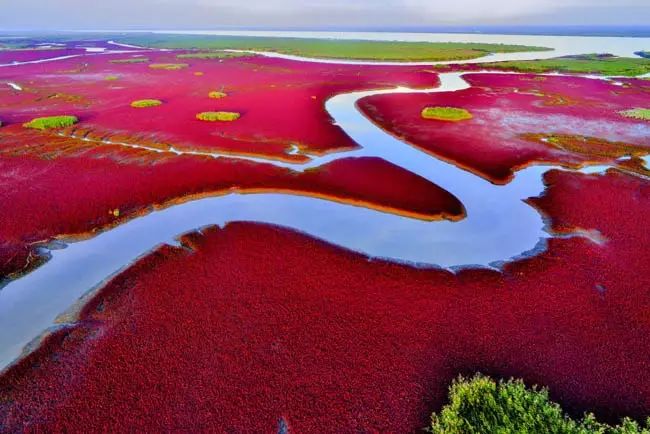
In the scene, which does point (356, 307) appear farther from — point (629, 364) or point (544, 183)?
point (544, 183)

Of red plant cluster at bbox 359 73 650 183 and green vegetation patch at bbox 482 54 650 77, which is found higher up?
green vegetation patch at bbox 482 54 650 77

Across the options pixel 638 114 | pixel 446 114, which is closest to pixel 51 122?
pixel 446 114

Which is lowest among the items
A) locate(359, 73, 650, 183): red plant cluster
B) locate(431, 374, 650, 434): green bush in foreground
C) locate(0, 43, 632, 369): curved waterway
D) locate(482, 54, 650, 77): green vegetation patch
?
locate(0, 43, 632, 369): curved waterway

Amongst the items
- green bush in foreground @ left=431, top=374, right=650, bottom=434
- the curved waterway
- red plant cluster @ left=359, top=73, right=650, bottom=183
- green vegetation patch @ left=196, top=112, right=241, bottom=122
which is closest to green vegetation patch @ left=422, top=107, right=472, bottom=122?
red plant cluster @ left=359, top=73, right=650, bottom=183

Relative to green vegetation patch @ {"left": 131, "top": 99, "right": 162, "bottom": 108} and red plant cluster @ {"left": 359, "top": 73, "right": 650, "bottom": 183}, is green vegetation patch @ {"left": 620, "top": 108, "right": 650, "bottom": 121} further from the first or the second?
green vegetation patch @ {"left": 131, "top": 99, "right": 162, "bottom": 108}

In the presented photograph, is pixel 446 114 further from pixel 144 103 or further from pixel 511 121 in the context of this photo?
pixel 144 103

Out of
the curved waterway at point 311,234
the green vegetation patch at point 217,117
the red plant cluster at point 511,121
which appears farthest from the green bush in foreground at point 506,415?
the green vegetation patch at point 217,117

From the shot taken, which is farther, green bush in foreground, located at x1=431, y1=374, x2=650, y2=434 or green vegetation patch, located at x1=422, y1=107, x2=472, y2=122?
green vegetation patch, located at x1=422, y1=107, x2=472, y2=122

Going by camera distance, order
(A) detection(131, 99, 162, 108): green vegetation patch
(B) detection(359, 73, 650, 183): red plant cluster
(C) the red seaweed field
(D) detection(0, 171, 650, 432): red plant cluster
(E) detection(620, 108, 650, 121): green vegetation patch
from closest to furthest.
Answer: (D) detection(0, 171, 650, 432): red plant cluster, (C) the red seaweed field, (B) detection(359, 73, 650, 183): red plant cluster, (E) detection(620, 108, 650, 121): green vegetation patch, (A) detection(131, 99, 162, 108): green vegetation patch
